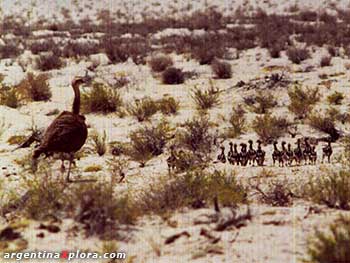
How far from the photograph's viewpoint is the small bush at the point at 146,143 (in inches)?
396

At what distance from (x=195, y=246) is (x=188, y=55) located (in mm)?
17203

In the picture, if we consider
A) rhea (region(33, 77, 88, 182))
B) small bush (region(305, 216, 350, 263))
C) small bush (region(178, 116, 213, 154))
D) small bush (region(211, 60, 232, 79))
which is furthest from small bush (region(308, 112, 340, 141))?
small bush (region(305, 216, 350, 263))

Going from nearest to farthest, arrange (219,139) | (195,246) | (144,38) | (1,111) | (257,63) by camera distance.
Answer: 1. (195,246)
2. (219,139)
3. (1,111)
4. (257,63)
5. (144,38)

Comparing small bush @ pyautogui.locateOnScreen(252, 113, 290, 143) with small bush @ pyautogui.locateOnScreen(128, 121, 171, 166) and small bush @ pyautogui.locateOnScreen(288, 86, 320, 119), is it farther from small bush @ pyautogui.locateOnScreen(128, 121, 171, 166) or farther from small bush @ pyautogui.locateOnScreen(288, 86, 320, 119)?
small bush @ pyautogui.locateOnScreen(128, 121, 171, 166)

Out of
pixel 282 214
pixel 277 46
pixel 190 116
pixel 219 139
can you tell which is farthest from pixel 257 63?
pixel 282 214

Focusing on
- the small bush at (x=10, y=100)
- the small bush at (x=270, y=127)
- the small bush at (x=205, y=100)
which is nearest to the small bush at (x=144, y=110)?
the small bush at (x=205, y=100)

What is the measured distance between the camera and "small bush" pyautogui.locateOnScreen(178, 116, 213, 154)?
10406mm

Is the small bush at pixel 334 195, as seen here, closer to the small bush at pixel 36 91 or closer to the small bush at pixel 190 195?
the small bush at pixel 190 195

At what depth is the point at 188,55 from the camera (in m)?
22.0

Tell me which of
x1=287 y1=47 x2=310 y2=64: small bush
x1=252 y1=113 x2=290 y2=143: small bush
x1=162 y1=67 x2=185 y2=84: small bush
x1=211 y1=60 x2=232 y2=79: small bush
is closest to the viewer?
x1=252 y1=113 x2=290 y2=143: small bush

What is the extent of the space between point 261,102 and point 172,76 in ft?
14.3

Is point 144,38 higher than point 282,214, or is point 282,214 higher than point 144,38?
point 282,214

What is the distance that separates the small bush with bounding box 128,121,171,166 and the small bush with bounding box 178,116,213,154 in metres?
0.36

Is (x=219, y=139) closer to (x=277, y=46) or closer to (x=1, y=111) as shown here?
(x=1, y=111)
